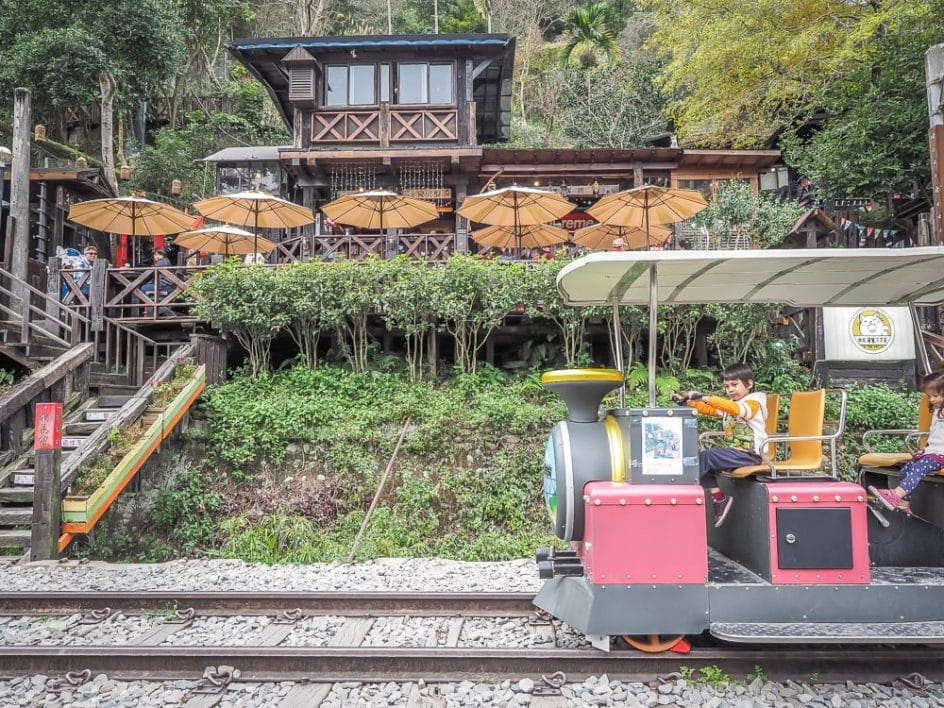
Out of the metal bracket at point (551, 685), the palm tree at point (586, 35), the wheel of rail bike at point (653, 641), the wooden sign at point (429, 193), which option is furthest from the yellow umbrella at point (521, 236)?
the palm tree at point (586, 35)

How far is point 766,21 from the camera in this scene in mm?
13695

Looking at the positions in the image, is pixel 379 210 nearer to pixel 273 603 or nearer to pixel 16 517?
pixel 16 517

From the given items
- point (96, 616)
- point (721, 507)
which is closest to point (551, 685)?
point (721, 507)

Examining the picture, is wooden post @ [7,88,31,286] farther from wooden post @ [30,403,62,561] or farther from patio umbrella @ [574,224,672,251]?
patio umbrella @ [574,224,672,251]

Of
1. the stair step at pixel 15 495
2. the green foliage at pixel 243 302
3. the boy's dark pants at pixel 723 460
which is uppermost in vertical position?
the green foliage at pixel 243 302

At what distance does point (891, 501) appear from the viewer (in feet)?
13.7

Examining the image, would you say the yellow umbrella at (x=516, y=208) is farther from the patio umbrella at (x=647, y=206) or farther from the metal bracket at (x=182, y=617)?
the metal bracket at (x=182, y=617)

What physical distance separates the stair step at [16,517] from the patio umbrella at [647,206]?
10.3 m

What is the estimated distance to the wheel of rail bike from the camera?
3.91 m

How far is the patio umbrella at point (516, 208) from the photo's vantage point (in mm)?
11930

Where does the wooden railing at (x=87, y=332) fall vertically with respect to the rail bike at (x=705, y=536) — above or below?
above

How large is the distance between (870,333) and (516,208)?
720 centimetres

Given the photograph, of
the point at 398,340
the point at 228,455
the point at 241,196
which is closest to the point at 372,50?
the point at 241,196

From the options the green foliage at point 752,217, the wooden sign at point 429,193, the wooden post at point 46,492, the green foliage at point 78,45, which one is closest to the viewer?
the wooden post at point 46,492
